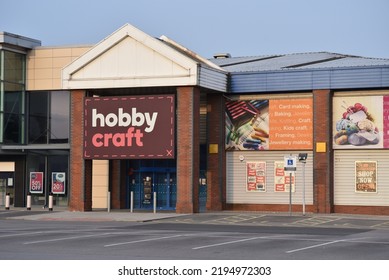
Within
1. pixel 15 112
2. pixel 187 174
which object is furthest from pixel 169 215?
pixel 15 112

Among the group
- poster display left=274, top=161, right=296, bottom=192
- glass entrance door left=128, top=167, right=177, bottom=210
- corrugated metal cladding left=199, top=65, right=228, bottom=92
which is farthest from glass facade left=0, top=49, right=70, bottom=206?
poster display left=274, top=161, right=296, bottom=192

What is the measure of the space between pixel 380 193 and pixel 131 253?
22990 millimetres

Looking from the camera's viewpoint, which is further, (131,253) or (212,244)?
(212,244)

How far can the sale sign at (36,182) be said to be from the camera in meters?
50.5

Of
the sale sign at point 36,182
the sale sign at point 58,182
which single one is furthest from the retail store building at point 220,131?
the sale sign at point 36,182

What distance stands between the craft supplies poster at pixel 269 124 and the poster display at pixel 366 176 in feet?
9.10

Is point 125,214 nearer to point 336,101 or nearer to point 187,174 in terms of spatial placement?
point 187,174

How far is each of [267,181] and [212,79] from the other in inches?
242

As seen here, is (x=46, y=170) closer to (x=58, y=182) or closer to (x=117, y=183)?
(x=58, y=182)

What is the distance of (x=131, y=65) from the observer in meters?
43.2

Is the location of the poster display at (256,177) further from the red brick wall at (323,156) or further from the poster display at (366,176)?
the poster display at (366,176)

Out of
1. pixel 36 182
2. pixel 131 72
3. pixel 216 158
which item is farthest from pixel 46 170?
pixel 216 158

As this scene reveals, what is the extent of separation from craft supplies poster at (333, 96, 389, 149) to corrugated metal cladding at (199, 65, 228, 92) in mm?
5921

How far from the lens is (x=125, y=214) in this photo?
42.1m
